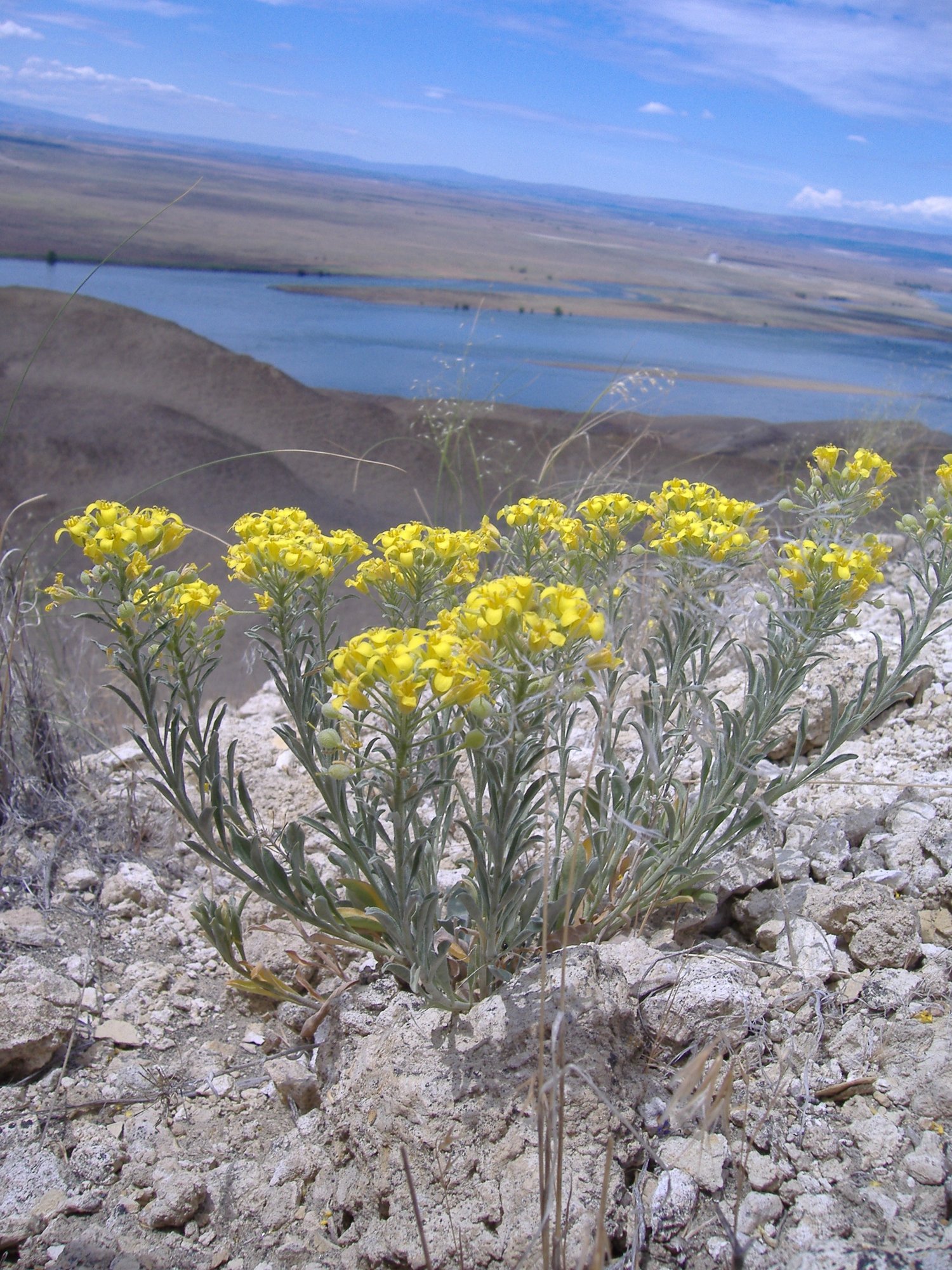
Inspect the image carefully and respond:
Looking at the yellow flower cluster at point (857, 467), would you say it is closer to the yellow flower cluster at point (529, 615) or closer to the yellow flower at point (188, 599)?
the yellow flower cluster at point (529, 615)

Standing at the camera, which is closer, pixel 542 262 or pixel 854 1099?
pixel 854 1099

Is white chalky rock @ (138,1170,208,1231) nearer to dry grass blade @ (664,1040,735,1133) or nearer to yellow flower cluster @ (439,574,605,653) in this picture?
dry grass blade @ (664,1040,735,1133)

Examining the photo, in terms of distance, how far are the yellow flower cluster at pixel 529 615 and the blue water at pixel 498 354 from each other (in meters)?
4.18

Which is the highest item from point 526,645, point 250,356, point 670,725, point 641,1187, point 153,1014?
point 250,356

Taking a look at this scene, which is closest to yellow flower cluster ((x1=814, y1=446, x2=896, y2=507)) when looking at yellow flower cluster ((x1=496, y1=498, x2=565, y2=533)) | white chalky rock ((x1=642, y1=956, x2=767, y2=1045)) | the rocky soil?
yellow flower cluster ((x1=496, y1=498, x2=565, y2=533))

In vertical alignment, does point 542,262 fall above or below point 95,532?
above

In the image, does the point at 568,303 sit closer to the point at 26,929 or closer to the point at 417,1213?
the point at 26,929

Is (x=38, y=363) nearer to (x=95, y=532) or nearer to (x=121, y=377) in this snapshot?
(x=121, y=377)

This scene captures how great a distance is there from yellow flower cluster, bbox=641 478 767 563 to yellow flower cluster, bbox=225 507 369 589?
29.0 inches

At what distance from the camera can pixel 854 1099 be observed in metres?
1.47

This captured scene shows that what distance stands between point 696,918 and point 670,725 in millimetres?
643

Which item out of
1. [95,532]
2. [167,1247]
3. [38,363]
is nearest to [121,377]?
[38,363]

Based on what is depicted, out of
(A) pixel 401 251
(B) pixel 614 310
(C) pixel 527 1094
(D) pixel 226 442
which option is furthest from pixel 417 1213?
(A) pixel 401 251

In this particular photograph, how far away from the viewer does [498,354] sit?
7676mm
